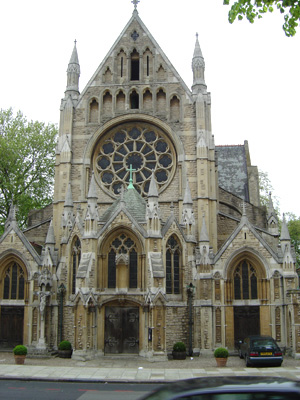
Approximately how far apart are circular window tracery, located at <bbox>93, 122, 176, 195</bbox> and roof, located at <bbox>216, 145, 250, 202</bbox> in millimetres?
11277

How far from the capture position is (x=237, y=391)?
5.81 meters

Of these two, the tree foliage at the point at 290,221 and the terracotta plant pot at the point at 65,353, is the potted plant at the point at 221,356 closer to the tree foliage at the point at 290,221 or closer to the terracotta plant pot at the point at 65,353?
the terracotta plant pot at the point at 65,353

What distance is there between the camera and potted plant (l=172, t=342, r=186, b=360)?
2434 cm

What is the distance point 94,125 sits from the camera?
105ft

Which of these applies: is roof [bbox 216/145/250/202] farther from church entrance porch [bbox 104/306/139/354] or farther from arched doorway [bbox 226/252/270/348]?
church entrance porch [bbox 104/306/139/354]

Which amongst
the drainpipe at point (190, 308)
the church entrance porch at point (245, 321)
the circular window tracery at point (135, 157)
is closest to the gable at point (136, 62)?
the circular window tracery at point (135, 157)

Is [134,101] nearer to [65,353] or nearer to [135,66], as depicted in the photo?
[135,66]

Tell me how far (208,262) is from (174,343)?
465 centimetres

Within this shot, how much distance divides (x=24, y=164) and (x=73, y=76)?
962 cm

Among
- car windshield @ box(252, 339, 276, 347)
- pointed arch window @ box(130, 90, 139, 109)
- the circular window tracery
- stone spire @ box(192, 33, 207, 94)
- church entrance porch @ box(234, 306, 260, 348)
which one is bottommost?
car windshield @ box(252, 339, 276, 347)

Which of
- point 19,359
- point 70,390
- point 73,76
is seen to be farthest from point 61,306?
point 73,76

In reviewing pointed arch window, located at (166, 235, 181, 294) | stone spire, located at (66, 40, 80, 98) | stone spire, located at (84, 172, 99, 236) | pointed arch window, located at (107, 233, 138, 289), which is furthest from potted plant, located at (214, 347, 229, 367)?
stone spire, located at (66, 40, 80, 98)

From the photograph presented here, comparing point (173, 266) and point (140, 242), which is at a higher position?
point (140, 242)

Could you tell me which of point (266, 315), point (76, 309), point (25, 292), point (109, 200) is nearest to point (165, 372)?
point (76, 309)
